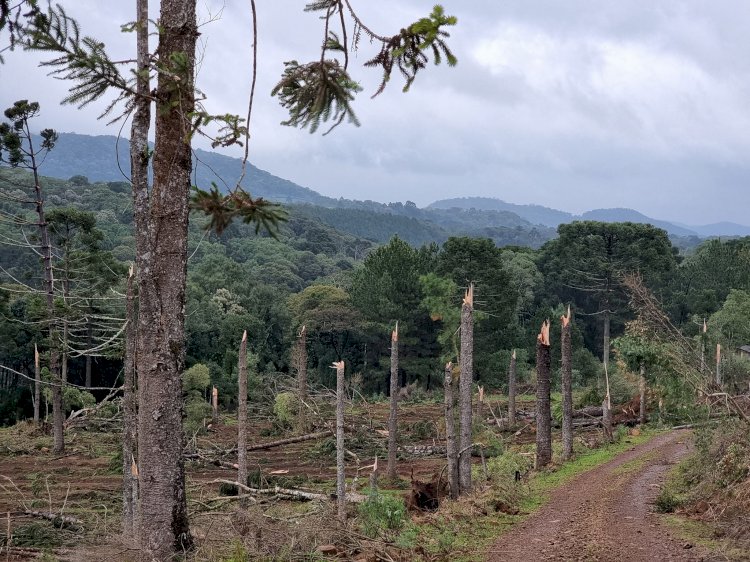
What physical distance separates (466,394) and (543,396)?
365 centimetres

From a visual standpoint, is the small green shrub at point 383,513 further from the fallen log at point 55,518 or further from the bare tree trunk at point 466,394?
the fallen log at point 55,518

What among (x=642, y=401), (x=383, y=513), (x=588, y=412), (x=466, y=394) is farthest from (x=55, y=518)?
(x=588, y=412)

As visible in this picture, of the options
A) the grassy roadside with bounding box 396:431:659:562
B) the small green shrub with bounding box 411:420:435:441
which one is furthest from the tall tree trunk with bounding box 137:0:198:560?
the small green shrub with bounding box 411:420:435:441

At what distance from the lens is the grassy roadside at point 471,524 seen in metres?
7.69

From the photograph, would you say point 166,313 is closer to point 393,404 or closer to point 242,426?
point 242,426

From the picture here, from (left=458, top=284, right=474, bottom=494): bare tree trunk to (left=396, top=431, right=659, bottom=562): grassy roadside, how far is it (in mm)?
856

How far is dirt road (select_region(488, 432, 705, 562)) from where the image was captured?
7.57 meters

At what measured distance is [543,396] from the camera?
623 inches

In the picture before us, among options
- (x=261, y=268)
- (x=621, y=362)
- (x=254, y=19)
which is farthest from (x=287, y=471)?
(x=261, y=268)

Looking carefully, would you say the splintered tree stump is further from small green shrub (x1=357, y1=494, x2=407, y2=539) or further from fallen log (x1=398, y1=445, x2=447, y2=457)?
fallen log (x1=398, y1=445, x2=447, y2=457)

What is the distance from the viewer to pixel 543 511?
10.5m

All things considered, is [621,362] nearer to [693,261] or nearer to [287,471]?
[287,471]

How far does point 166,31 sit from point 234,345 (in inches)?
1305

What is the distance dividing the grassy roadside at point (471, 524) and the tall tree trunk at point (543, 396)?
1.62 metres
